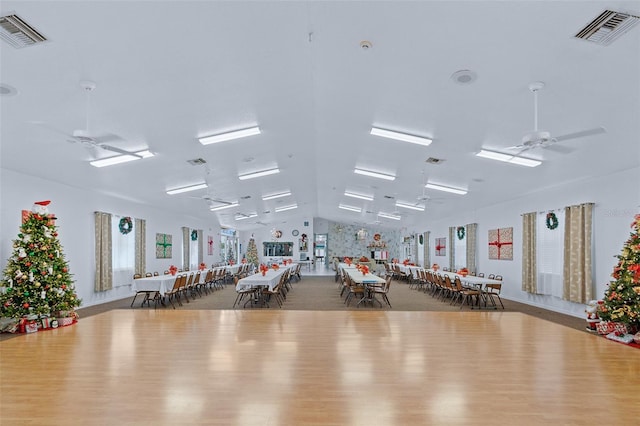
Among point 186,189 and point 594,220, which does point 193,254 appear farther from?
point 594,220

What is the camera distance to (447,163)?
8219 millimetres

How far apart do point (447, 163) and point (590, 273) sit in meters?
3.49

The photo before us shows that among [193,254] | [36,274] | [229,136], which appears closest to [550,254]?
[229,136]

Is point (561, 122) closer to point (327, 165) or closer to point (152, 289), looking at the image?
point (327, 165)

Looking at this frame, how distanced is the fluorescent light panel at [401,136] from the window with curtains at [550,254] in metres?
4.07

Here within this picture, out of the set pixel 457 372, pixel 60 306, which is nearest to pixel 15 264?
pixel 60 306

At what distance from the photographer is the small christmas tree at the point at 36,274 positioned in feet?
20.5

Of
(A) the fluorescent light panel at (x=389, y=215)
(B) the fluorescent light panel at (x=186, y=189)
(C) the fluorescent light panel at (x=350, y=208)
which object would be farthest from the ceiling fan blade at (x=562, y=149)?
(C) the fluorescent light panel at (x=350, y=208)

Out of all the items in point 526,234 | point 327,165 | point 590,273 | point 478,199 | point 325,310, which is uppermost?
point 327,165

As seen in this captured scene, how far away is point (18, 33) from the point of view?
324 cm

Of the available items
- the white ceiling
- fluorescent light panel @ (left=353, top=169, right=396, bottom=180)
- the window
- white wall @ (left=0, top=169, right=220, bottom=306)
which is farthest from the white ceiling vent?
the window

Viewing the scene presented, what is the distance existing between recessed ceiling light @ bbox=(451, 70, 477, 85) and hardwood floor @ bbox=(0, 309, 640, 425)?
3.41 metres

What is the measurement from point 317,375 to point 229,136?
4.58m

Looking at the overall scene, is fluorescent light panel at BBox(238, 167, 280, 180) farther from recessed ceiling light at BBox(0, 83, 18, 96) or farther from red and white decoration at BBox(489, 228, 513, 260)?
red and white decoration at BBox(489, 228, 513, 260)
